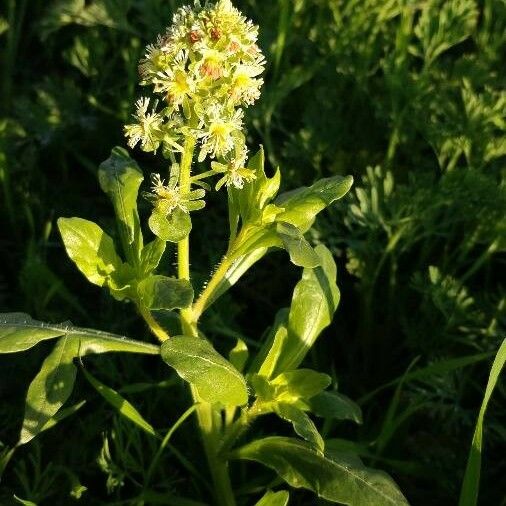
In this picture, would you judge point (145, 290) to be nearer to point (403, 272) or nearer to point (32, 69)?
point (403, 272)

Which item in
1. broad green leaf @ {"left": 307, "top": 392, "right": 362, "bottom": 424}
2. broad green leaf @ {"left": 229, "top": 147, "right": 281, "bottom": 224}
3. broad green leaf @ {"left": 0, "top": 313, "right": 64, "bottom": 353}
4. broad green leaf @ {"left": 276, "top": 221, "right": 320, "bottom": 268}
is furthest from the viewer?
broad green leaf @ {"left": 307, "top": 392, "right": 362, "bottom": 424}

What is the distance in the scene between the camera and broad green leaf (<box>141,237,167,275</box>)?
1.92m

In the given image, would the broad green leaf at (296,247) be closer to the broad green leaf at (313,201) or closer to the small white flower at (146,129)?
the broad green leaf at (313,201)

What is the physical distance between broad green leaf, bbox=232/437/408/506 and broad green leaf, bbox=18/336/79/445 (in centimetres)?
48

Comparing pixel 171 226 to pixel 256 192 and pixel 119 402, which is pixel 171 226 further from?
pixel 119 402

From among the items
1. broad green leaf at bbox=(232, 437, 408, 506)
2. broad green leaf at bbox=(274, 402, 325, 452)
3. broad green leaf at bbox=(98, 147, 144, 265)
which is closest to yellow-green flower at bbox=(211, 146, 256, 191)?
broad green leaf at bbox=(98, 147, 144, 265)

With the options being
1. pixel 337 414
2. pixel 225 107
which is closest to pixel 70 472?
pixel 337 414

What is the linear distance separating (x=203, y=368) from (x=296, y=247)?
328 mm

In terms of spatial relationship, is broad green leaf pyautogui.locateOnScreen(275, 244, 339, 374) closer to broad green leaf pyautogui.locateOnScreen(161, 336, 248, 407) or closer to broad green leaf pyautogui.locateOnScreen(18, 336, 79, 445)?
broad green leaf pyautogui.locateOnScreen(161, 336, 248, 407)

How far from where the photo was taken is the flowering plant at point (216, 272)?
5.63 feet

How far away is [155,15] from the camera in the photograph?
3203 mm

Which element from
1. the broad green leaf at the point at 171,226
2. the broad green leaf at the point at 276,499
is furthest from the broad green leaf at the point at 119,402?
the broad green leaf at the point at 171,226

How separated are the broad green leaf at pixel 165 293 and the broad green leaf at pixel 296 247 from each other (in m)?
0.23

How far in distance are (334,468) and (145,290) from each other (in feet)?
1.95
